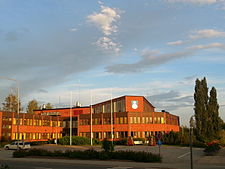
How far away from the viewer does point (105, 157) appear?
26.4 meters

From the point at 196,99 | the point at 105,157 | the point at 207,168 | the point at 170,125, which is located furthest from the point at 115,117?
the point at 207,168

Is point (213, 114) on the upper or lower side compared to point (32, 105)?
lower

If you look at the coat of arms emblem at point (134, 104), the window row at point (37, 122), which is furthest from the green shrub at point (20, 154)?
the coat of arms emblem at point (134, 104)

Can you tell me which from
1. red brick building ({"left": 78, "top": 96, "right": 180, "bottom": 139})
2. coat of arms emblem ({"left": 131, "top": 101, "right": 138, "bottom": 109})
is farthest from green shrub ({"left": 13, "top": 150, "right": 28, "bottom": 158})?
coat of arms emblem ({"left": 131, "top": 101, "right": 138, "bottom": 109})

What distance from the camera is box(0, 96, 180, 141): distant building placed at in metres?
63.7

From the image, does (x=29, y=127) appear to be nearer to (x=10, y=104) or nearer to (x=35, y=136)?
(x=35, y=136)

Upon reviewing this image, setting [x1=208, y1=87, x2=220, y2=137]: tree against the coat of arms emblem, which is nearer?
[x1=208, y1=87, x2=220, y2=137]: tree

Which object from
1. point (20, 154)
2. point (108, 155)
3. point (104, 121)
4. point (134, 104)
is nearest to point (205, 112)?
point (134, 104)

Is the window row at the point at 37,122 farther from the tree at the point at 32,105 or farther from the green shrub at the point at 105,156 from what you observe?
the green shrub at the point at 105,156

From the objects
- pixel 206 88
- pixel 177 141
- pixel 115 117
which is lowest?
pixel 177 141

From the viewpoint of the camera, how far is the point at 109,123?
6638 centimetres

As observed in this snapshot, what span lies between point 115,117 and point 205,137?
74.5 feet

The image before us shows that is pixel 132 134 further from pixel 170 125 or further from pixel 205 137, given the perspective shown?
pixel 205 137

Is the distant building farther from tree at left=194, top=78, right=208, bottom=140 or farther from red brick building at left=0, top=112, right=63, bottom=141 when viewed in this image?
tree at left=194, top=78, right=208, bottom=140
